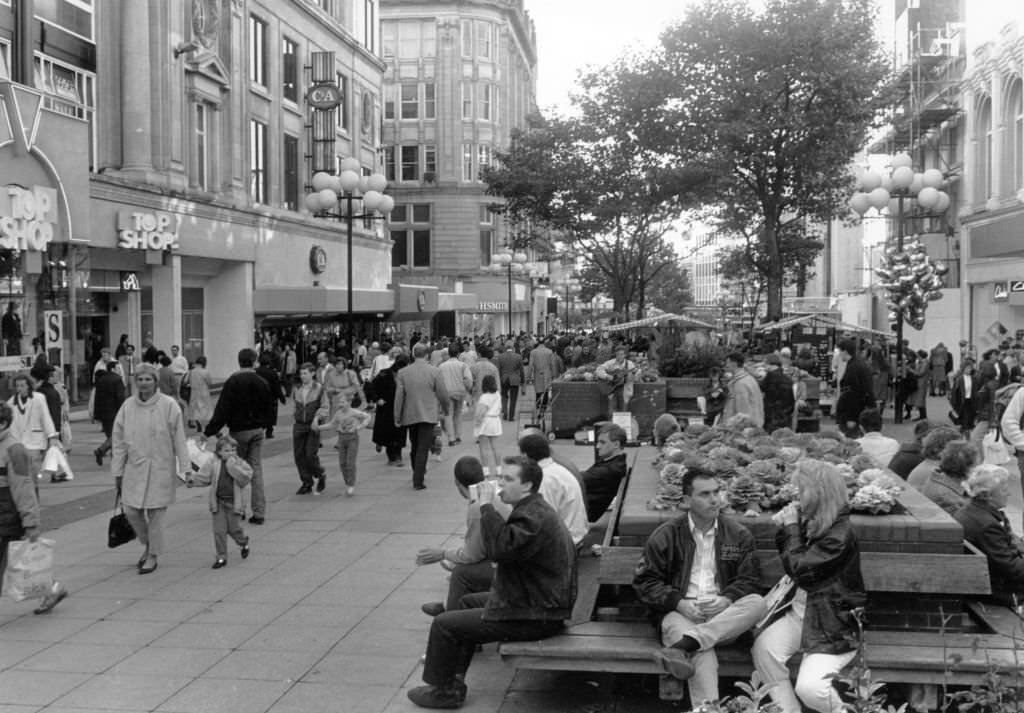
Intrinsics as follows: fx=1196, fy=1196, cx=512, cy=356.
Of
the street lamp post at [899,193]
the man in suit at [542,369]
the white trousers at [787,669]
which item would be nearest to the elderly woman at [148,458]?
the white trousers at [787,669]

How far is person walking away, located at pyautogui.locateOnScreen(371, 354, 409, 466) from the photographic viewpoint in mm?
17031

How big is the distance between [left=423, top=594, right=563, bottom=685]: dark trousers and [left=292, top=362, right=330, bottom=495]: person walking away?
24.9 ft

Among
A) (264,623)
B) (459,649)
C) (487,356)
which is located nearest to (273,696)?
(459,649)

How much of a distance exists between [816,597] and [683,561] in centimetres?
73

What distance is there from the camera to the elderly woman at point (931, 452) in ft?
29.5

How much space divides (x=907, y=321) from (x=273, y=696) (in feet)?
119

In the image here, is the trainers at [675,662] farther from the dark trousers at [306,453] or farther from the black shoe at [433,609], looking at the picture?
the dark trousers at [306,453]

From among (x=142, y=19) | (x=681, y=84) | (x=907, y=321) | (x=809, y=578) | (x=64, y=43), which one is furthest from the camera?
(x=907, y=321)

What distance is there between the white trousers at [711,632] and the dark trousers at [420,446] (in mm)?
8980

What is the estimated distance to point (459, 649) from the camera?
6699 millimetres

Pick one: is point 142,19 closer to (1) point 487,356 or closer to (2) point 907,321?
(1) point 487,356

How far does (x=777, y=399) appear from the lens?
16.8 m

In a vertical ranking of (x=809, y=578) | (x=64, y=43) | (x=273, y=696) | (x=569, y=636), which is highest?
(x=64, y=43)

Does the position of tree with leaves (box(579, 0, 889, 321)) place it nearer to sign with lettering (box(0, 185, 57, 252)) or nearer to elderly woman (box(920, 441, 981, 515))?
sign with lettering (box(0, 185, 57, 252))
